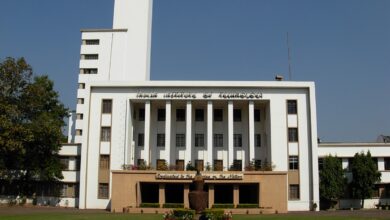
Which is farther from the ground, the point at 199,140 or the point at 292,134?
the point at 292,134

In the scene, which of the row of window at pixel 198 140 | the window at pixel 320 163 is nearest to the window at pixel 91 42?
the row of window at pixel 198 140

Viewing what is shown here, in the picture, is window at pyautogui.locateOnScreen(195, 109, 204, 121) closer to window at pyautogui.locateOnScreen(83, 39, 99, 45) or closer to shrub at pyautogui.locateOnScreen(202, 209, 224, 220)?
window at pyautogui.locateOnScreen(83, 39, 99, 45)

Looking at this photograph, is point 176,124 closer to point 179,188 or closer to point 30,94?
point 179,188

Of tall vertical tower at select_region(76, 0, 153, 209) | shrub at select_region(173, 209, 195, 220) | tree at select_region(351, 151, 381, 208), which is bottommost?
shrub at select_region(173, 209, 195, 220)

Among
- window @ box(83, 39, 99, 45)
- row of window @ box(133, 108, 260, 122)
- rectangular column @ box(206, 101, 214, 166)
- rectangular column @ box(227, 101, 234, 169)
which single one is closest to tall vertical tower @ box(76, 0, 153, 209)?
window @ box(83, 39, 99, 45)

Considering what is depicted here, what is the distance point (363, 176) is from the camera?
48.1m

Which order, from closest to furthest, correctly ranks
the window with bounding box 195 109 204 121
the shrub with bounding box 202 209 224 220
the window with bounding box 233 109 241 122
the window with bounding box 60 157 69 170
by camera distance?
the shrub with bounding box 202 209 224 220 < the window with bounding box 60 157 69 170 < the window with bounding box 233 109 241 122 < the window with bounding box 195 109 204 121

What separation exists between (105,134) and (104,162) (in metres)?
2.96

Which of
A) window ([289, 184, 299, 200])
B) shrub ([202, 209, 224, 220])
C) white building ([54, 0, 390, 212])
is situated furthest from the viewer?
white building ([54, 0, 390, 212])

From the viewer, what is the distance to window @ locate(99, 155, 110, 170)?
49.0m

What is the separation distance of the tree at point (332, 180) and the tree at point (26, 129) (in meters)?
27.9

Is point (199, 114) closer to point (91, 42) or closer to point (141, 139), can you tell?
point (141, 139)

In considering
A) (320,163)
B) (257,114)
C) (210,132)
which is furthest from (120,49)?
(320,163)

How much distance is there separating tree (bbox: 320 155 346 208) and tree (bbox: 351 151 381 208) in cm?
129
